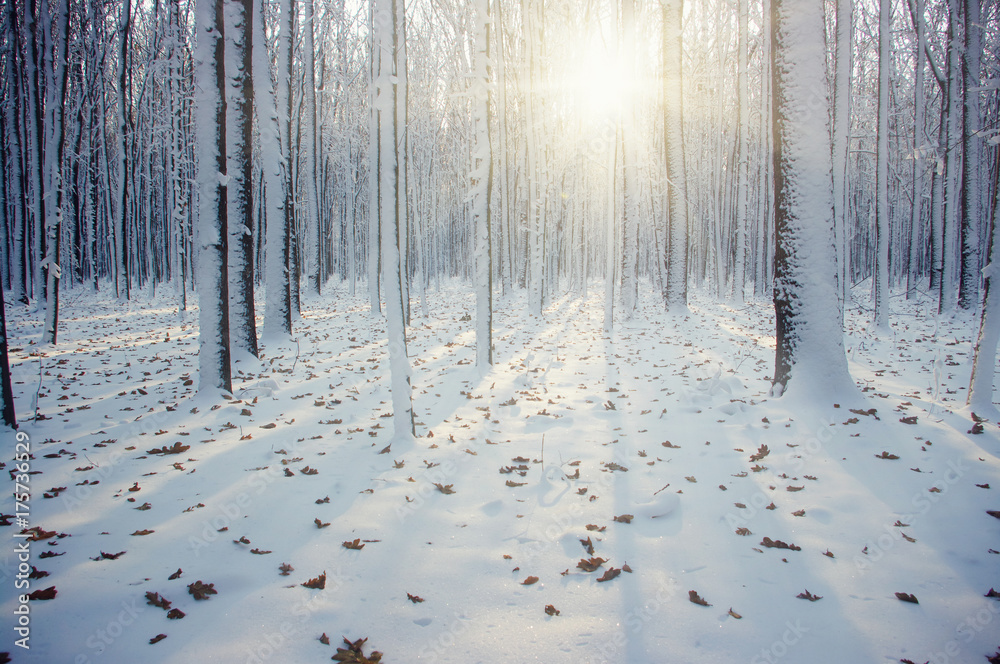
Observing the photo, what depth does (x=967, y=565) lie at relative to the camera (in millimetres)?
2645

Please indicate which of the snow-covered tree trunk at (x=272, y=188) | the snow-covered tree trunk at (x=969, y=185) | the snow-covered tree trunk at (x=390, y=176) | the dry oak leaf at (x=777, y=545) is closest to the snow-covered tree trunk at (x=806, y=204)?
the dry oak leaf at (x=777, y=545)

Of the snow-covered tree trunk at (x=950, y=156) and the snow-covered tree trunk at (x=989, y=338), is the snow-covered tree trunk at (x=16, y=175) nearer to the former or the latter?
the snow-covered tree trunk at (x=989, y=338)

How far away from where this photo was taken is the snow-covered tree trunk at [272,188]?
9.34 meters

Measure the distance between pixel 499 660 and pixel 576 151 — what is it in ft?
65.9

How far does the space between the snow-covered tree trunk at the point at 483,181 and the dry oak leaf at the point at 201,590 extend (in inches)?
198

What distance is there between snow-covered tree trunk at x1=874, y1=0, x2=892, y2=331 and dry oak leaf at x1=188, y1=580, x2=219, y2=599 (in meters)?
12.9

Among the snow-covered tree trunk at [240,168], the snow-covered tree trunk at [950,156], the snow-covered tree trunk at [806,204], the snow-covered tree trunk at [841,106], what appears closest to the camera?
the snow-covered tree trunk at [806,204]

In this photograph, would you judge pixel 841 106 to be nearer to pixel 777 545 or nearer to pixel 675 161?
pixel 675 161

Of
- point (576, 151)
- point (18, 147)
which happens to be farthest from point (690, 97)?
point (18, 147)

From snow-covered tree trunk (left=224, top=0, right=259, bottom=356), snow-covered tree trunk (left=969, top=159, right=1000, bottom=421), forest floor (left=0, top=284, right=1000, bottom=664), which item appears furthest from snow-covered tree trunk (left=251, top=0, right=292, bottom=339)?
snow-covered tree trunk (left=969, top=159, right=1000, bottom=421)

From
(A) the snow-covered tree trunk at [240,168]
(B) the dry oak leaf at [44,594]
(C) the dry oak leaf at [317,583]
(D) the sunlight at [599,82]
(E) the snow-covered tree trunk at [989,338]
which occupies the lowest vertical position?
(C) the dry oak leaf at [317,583]

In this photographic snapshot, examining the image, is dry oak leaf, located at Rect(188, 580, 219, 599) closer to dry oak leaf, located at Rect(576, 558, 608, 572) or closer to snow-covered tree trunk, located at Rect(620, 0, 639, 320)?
dry oak leaf, located at Rect(576, 558, 608, 572)

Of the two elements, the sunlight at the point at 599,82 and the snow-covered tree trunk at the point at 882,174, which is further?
the sunlight at the point at 599,82

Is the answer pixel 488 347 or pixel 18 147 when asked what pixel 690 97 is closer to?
pixel 488 347
